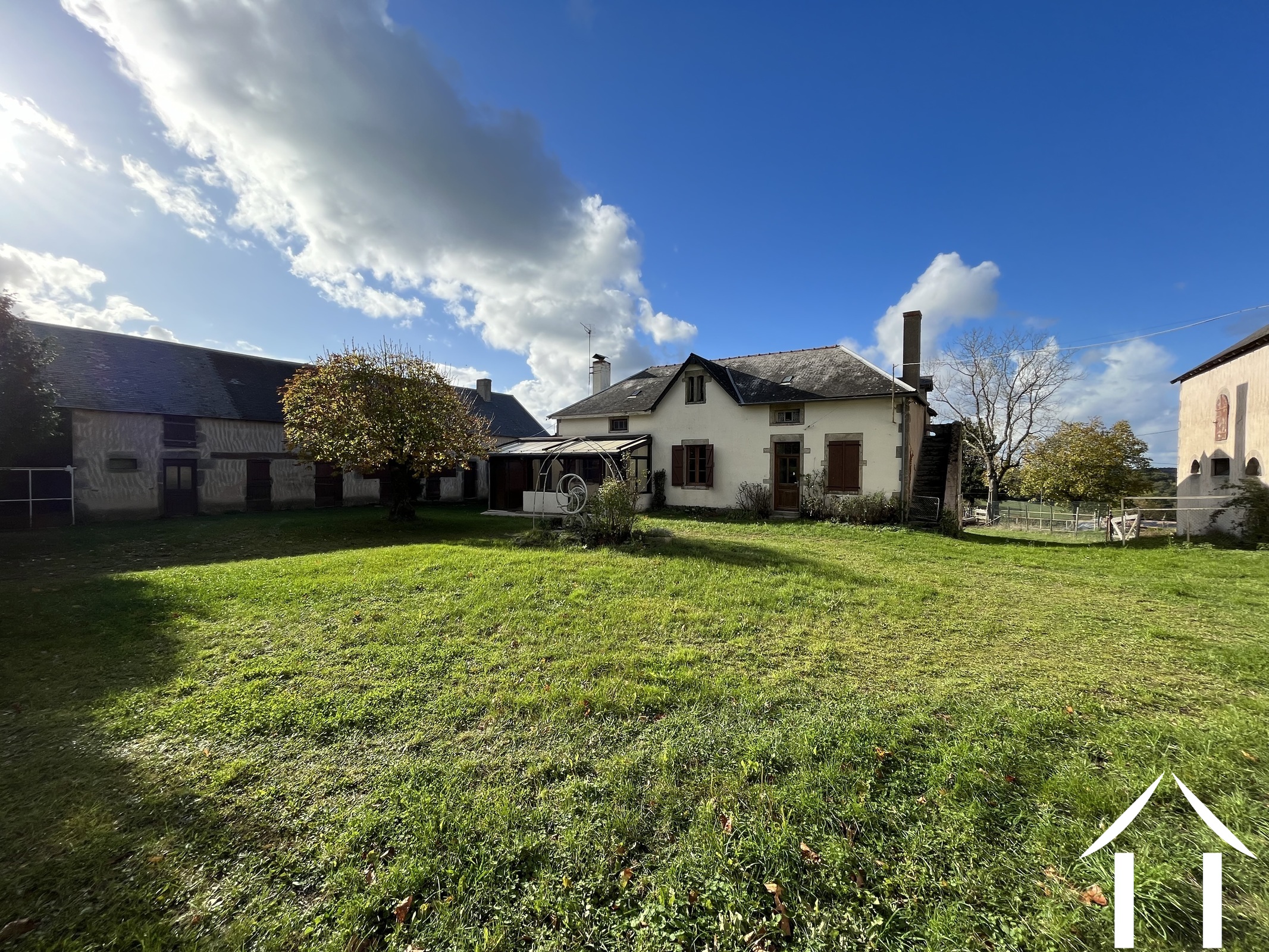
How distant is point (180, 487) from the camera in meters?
16.6

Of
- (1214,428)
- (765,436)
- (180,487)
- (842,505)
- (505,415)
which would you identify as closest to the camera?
(842,505)

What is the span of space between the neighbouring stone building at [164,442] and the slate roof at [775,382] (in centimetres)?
1023

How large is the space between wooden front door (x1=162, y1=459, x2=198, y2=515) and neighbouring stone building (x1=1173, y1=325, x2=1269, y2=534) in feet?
97.3

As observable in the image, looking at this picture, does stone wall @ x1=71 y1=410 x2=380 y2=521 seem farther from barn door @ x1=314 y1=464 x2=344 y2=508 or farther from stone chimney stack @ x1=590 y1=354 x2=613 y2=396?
stone chimney stack @ x1=590 y1=354 x2=613 y2=396

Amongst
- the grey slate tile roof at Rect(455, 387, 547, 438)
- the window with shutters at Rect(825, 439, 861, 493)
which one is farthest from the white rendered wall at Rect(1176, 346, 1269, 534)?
the grey slate tile roof at Rect(455, 387, 547, 438)

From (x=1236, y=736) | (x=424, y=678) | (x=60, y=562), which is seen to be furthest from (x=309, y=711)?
(x=60, y=562)

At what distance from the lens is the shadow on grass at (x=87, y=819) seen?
201 cm

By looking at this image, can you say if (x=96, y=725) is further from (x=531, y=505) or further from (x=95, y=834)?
(x=531, y=505)

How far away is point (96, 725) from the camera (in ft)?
11.3

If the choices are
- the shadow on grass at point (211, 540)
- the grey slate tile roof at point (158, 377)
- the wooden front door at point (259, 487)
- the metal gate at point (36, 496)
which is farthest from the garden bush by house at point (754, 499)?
the metal gate at point (36, 496)

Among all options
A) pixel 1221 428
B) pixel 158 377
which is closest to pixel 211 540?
pixel 158 377

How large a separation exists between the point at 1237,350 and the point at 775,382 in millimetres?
12875

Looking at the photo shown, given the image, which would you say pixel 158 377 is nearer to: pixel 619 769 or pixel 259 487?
pixel 259 487

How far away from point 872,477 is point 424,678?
13.5 m
